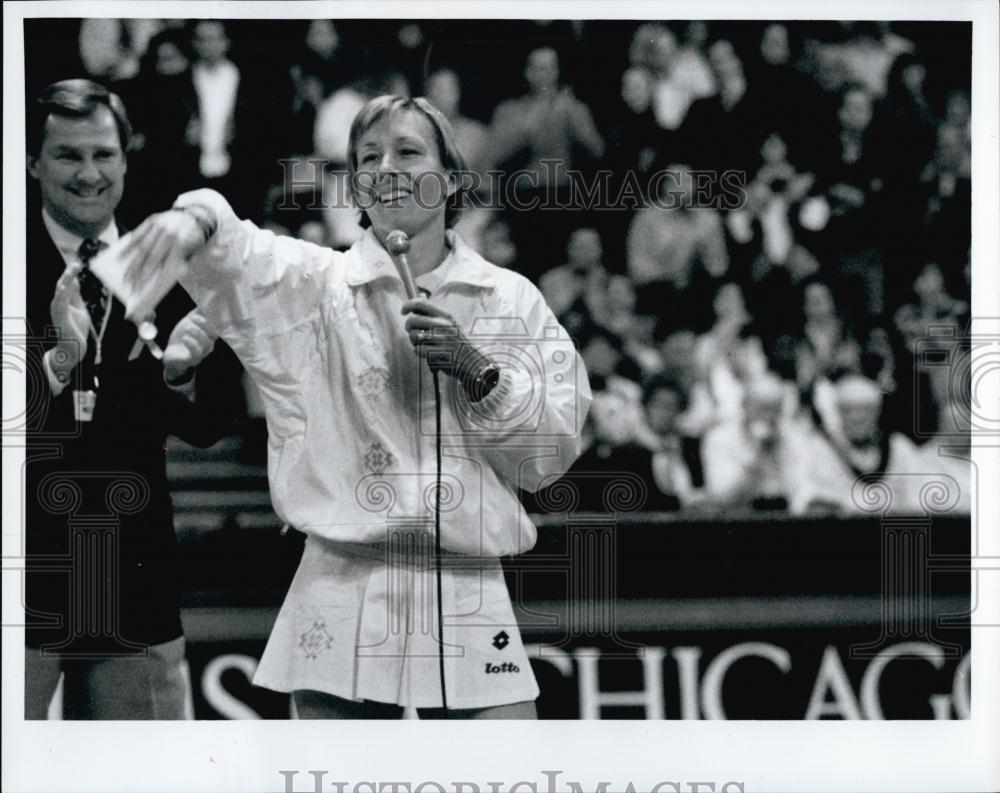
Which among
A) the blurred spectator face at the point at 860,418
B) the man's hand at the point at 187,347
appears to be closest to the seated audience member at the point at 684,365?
the blurred spectator face at the point at 860,418

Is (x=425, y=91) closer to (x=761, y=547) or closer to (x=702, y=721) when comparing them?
(x=761, y=547)

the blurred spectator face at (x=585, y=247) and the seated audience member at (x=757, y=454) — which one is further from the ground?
the blurred spectator face at (x=585, y=247)

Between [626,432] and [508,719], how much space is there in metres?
0.68

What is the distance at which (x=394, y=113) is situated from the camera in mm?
2828

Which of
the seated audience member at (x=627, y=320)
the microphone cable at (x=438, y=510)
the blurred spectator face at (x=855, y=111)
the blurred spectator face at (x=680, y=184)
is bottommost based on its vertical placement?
the microphone cable at (x=438, y=510)

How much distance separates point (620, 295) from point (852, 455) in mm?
620

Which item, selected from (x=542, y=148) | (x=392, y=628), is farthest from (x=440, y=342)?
(x=392, y=628)

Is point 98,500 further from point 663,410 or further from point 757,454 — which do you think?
point 757,454

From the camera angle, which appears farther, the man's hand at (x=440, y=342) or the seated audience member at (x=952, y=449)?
the seated audience member at (x=952, y=449)

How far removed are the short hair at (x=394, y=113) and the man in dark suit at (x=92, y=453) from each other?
49 cm

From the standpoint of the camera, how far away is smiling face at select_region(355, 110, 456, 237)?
282 cm

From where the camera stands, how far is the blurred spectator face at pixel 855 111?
2865 millimetres

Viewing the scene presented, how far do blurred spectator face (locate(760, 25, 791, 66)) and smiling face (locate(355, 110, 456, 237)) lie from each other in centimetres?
75

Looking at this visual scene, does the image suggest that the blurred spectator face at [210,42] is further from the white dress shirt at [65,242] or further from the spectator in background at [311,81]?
the white dress shirt at [65,242]
